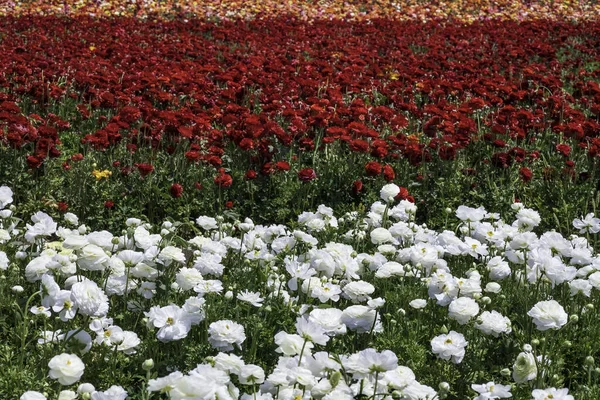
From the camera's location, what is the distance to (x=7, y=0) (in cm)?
1559

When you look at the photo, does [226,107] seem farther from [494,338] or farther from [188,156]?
[494,338]

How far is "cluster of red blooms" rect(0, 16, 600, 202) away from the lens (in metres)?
5.61


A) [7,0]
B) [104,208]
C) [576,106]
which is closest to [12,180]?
[104,208]

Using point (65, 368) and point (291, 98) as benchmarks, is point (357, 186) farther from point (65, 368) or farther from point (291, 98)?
point (65, 368)

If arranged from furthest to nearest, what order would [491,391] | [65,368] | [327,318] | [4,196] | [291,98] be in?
[291,98] → [4,196] → [327,318] → [491,391] → [65,368]

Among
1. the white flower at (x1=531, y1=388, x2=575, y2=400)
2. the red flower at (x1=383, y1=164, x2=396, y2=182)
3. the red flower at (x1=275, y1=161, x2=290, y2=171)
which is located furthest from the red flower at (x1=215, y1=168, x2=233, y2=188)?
the white flower at (x1=531, y1=388, x2=575, y2=400)

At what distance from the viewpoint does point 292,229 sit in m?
5.26

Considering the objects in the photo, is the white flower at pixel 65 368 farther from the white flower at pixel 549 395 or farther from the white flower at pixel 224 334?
the white flower at pixel 549 395

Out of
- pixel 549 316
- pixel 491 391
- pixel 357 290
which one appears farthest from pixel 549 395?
pixel 357 290

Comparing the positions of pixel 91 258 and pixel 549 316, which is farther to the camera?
pixel 91 258

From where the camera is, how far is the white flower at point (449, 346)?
294 centimetres

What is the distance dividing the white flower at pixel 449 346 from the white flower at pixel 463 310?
0.73ft

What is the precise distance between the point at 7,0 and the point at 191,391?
49.5 ft

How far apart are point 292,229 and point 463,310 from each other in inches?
85.6
